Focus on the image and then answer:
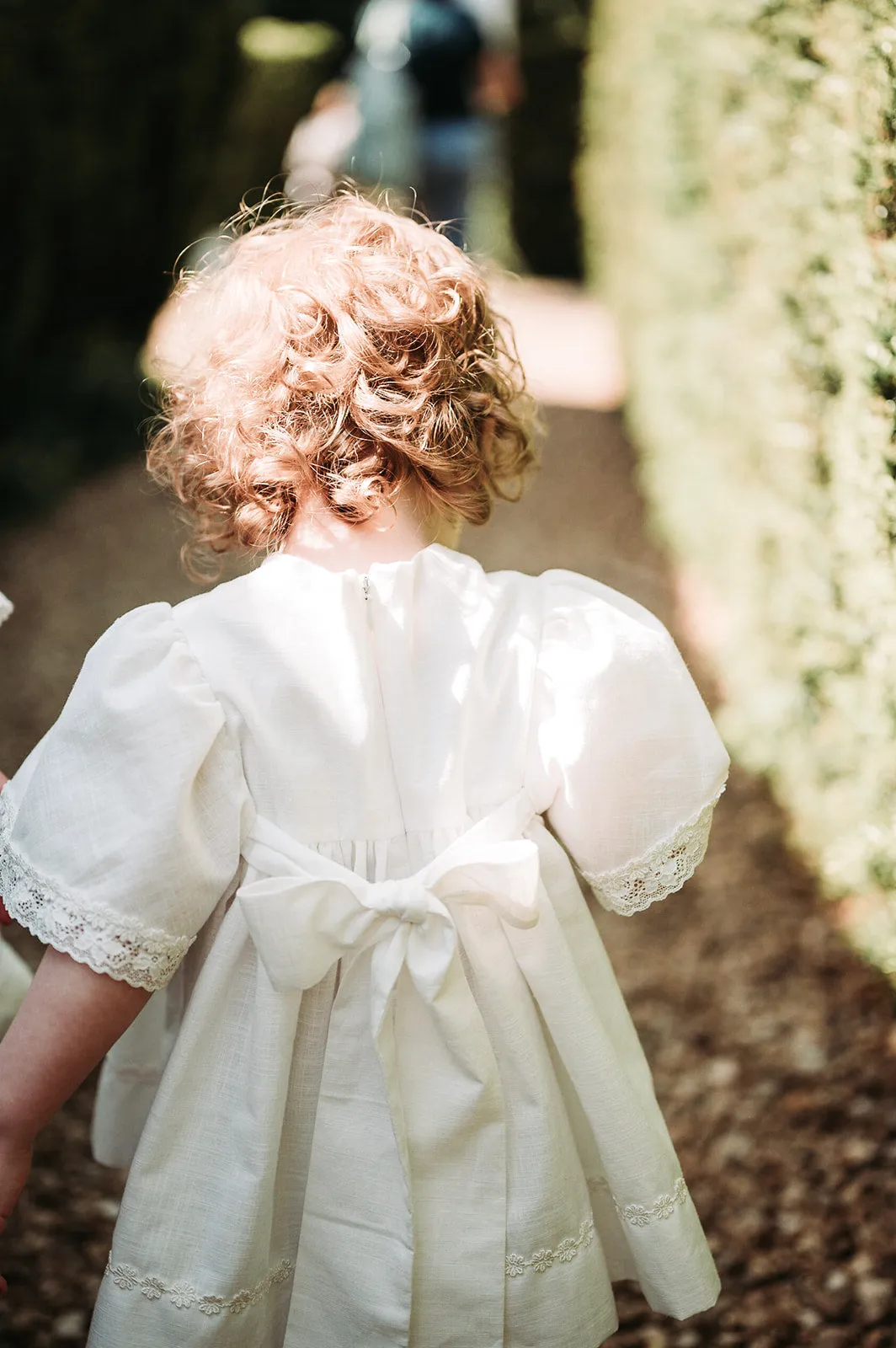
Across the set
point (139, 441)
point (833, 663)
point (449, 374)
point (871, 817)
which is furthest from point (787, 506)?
point (139, 441)

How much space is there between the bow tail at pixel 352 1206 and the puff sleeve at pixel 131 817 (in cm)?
26

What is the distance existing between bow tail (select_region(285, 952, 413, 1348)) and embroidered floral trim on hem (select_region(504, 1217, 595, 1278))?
0.14 meters

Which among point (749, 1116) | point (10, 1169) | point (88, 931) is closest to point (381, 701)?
point (88, 931)

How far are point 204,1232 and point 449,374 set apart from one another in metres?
1.22

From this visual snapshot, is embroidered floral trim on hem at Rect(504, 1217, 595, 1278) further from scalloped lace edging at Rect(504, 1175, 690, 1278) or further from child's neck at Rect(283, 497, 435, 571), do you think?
child's neck at Rect(283, 497, 435, 571)

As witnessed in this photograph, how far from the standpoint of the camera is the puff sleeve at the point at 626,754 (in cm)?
159

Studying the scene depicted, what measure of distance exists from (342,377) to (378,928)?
30.0 inches

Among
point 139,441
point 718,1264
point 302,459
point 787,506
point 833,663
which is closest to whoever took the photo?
point 302,459

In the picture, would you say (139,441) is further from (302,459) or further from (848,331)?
(302,459)

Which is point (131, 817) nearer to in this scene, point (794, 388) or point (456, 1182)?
point (456, 1182)

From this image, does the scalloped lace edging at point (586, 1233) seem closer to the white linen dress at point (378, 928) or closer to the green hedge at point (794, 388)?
the white linen dress at point (378, 928)

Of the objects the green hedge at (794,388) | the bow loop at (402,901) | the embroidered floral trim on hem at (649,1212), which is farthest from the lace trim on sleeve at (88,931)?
the green hedge at (794,388)

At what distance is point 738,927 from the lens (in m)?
3.45

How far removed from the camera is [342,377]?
1692mm
